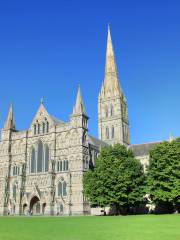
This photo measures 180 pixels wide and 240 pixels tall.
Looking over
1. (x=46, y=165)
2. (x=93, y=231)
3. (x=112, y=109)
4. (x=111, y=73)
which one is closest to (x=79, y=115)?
(x=46, y=165)

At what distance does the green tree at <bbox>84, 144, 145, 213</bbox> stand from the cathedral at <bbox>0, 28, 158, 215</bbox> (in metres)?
6.70

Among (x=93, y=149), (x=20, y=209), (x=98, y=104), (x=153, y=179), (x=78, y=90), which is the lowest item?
(x=20, y=209)

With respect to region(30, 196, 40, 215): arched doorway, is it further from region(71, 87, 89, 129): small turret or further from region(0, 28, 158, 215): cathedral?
region(71, 87, 89, 129): small turret

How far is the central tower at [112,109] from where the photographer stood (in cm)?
10494

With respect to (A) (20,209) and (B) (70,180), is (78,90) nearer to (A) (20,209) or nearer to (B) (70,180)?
(B) (70,180)

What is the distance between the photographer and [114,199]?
52719 mm

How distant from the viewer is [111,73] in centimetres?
11381

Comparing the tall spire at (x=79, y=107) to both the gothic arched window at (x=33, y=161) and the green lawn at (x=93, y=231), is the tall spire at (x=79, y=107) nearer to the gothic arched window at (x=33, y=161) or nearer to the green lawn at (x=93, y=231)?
the gothic arched window at (x=33, y=161)

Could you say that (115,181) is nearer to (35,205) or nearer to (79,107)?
(79,107)

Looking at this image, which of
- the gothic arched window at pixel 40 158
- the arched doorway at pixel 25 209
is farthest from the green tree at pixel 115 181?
the arched doorway at pixel 25 209

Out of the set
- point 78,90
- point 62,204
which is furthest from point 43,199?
point 78,90

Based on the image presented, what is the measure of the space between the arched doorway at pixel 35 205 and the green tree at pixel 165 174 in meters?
27.6

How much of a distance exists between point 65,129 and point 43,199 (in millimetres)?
16289

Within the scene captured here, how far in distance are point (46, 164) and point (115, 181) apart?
21976 millimetres
